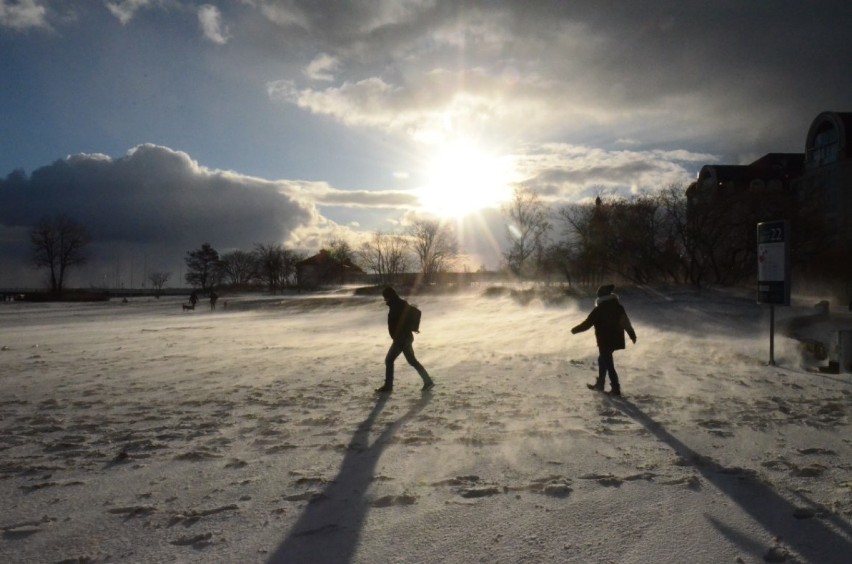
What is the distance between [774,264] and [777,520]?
9348mm

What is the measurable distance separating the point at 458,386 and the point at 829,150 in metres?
50.4

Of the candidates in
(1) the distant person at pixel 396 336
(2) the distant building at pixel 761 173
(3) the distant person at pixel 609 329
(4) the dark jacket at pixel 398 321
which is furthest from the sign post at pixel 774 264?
(2) the distant building at pixel 761 173

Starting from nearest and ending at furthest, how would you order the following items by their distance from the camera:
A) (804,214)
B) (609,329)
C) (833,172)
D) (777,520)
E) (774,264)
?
(777,520) → (609,329) → (774,264) → (804,214) → (833,172)

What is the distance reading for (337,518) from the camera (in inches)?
156

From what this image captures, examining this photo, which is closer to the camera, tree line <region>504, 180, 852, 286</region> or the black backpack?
the black backpack

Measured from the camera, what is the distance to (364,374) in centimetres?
1089

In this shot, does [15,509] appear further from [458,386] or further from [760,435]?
[760,435]

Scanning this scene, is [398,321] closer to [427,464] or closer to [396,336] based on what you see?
[396,336]

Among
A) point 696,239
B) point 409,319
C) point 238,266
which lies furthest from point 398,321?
point 238,266

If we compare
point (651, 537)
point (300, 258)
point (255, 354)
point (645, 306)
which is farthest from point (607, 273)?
point (300, 258)

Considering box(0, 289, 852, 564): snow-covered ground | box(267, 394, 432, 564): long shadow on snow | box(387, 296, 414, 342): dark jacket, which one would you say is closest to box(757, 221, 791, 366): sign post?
box(0, 289, 852, 564): snow-covered ground

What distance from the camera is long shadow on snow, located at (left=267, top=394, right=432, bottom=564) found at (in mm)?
3422

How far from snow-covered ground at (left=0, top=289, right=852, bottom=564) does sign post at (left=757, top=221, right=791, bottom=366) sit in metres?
1.58

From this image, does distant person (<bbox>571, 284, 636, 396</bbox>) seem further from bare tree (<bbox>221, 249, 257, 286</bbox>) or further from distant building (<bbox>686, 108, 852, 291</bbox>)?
bare tree (<bbox>221, 249, 257, 286</bbox>)
